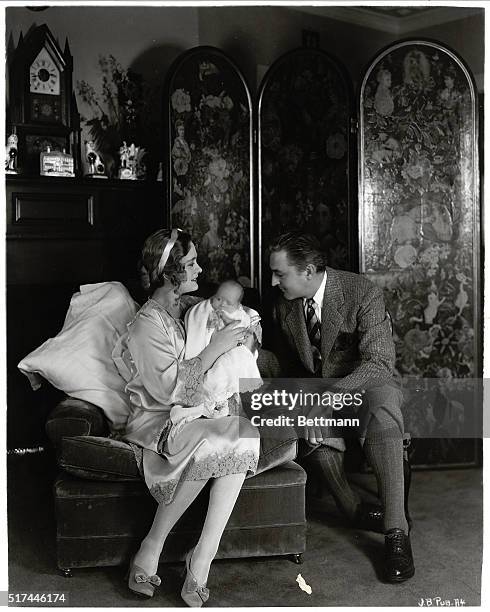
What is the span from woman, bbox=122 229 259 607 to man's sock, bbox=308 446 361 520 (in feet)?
1.59

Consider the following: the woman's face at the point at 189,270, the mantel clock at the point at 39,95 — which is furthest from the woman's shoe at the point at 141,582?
the mantel clock at the point at 39,95

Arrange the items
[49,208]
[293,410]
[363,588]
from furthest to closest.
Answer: [49,208]
[293,410]
[363,588]

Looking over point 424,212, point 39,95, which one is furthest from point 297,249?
point 39,95

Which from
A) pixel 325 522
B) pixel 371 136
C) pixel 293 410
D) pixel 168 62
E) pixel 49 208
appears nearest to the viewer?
pixel 293 410

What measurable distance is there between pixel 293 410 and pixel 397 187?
146 cm

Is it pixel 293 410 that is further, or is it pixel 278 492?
pixel 293 410

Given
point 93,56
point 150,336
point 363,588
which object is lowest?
point 363,588

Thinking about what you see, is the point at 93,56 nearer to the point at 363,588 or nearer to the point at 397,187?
the point at 397,187

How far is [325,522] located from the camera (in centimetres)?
319

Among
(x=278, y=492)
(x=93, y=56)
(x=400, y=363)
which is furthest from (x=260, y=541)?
(x=93, y=56)

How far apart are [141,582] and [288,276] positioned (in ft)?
4.42

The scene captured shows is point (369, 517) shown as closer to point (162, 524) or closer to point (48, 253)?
point (162, 524)

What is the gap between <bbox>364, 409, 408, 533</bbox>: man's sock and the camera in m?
2.75
